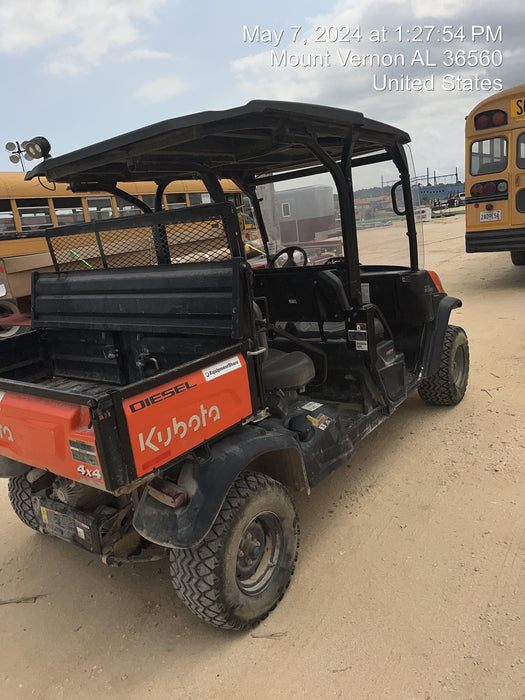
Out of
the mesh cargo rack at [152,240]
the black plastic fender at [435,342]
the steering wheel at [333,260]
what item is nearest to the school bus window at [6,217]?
the mesh cargo rack at [152,240]

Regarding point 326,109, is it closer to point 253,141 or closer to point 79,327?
point 253,141

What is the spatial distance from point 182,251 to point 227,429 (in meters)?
0.99

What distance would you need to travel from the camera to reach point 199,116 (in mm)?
1989

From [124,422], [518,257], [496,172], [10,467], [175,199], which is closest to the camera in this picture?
[124,422]

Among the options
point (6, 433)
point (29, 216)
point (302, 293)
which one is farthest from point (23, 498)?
point (29, 216)

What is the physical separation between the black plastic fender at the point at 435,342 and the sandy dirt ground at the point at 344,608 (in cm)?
62

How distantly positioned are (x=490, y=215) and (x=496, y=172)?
2.08ft

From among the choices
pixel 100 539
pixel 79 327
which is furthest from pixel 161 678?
pixel 79 327

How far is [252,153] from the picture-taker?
3166 mm

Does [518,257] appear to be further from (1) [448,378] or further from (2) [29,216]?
(2) [29,216]

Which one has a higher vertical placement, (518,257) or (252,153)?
(252,153)

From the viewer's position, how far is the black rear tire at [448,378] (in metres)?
4.07

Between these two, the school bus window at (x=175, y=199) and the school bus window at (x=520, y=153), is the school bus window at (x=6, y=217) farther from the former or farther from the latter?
the school bus window at (x=520, y=153)

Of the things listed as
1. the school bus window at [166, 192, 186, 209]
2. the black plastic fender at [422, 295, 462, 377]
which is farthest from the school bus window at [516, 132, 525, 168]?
the school bus window at [166, 192, 186, 209]
